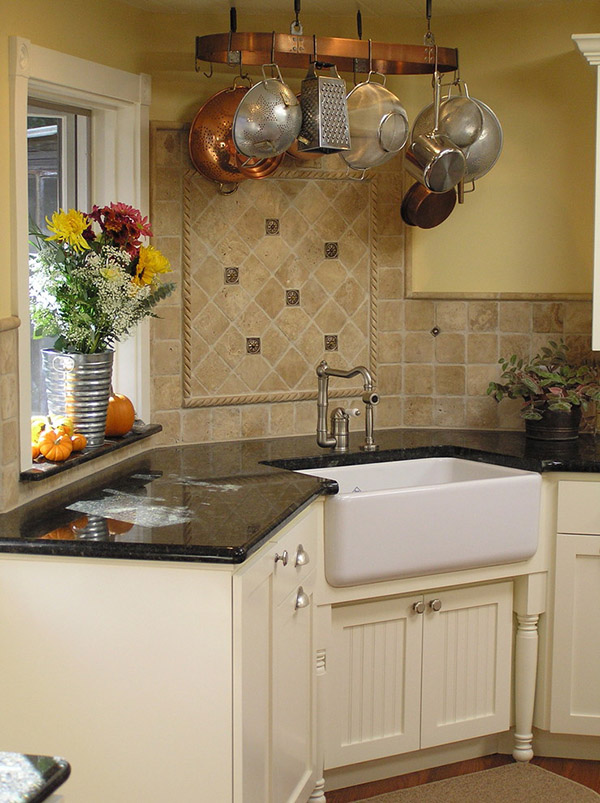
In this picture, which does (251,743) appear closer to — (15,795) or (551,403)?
(15,795)

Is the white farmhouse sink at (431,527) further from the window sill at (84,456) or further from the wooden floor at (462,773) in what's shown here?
the wooden floor at (462,773)

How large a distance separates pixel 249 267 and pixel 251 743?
1.68m

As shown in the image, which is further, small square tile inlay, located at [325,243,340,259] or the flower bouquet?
small square tile inlay, located at [325,243,340,259]

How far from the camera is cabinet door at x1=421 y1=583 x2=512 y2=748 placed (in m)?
2.96

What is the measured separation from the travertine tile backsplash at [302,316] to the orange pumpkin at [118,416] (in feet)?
0.84

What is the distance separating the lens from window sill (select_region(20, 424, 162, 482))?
8.07ft

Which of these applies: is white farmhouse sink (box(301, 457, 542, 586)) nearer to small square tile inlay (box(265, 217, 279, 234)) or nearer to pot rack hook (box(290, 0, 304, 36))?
small square tile inlay (box(265, 217, 279, 234))

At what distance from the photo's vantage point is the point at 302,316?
348cm

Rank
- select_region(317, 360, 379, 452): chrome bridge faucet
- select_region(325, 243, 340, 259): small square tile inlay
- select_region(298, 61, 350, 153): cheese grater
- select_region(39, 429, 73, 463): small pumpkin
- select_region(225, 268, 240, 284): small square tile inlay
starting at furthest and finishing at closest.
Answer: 1. select_region(325, 243, 340, 259): small square tile inlay
2. select_region(225, 268, 240, 284): small square tile inlay
3. select_region(317, 360, 379, 452): chrome bridge faucet
4. select_region(298, 61, 350, 153): cheese grater
5. select_region(39, 429, 73, 463): small pumpkin

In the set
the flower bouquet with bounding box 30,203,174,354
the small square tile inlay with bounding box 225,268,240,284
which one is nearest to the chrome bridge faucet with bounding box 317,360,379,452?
the small square tile inlay with bounding box 225,268,240,284

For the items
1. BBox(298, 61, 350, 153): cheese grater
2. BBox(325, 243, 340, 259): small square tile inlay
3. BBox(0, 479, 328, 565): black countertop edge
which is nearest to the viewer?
BBox(0, 479, 328, 565): black countertop edge

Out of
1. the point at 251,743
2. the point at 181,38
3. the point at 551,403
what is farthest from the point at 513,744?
the point at 181,38

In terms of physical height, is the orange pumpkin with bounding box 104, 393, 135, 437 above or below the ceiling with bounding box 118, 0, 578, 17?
below

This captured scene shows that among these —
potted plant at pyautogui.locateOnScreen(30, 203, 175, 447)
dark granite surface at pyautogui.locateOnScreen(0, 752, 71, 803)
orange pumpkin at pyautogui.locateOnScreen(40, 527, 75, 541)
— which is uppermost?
potted plant at pyautogui.locateOnScreen(30, 203, 175, 447)
